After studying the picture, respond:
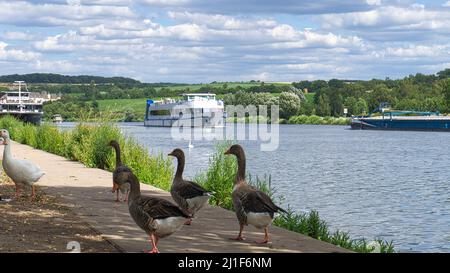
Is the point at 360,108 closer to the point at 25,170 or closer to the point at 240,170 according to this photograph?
the point at 25,170

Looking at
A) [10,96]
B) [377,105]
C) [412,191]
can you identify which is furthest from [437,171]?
[377,105]

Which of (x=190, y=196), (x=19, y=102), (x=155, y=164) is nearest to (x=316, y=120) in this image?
(x=19, y=102)

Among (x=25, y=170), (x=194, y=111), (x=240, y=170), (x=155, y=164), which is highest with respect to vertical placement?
(x=240, y=170)

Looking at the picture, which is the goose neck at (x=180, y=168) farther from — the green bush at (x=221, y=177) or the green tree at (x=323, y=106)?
the green tree at (x=323, y=106)

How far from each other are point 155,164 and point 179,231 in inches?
389

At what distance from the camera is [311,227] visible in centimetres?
1259

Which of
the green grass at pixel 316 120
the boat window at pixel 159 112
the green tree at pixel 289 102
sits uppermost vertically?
the green tree at pixel 289 102

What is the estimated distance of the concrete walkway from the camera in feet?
28.8

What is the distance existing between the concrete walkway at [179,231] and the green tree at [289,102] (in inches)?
4682

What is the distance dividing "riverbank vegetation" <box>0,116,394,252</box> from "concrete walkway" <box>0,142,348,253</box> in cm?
134

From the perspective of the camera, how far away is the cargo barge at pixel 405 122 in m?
112

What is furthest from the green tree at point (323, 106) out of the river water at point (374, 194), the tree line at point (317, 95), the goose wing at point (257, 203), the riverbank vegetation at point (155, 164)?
the goose wing at point (257, 203)

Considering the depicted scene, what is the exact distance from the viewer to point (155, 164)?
19672mm

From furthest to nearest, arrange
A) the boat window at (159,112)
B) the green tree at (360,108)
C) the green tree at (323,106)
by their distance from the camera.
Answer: the green tree at (360,108) → the green tree at (323,106) → the boat window at (159,112)
